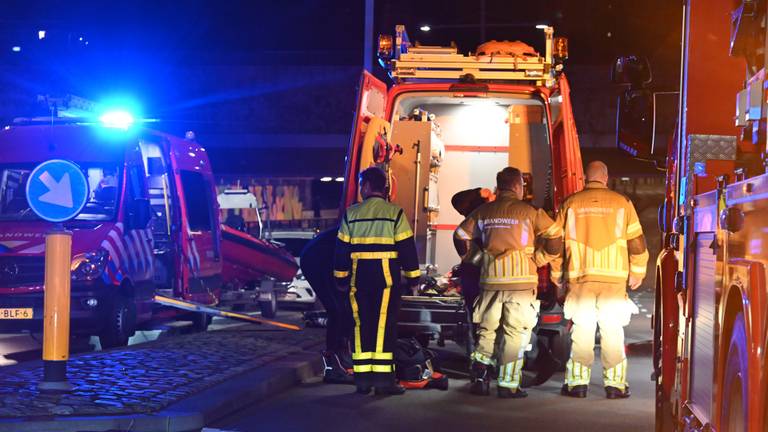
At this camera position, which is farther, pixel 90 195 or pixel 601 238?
pixel 90 195

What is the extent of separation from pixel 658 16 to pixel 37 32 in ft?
60.0

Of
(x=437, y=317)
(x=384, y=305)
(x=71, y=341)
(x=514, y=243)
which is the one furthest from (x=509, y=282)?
(x=71, y=341)

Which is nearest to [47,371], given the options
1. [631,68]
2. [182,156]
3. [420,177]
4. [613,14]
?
[631,68]

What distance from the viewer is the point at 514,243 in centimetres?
1031

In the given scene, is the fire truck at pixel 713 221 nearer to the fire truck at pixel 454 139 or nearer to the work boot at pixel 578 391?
the work boot at pixel 578 391

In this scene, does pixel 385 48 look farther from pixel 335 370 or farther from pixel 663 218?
pixel 663 218

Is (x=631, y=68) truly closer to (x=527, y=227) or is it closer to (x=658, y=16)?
(x=527, y=227)

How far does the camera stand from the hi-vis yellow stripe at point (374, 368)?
9867 mm

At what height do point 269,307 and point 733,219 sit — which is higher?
point 733,219

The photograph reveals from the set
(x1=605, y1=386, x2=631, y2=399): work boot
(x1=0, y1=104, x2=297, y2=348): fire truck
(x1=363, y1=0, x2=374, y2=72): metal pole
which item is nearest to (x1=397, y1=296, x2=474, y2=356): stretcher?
(x1=605, y1=386, x2=631, y2=399): work boot

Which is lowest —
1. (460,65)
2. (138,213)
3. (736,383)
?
(736,383)

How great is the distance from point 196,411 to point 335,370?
2.66m

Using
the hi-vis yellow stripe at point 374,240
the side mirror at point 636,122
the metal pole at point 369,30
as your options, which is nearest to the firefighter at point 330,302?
the hi-vis yellow stripe at point 374,240

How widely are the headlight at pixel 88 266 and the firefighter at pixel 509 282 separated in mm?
4813
